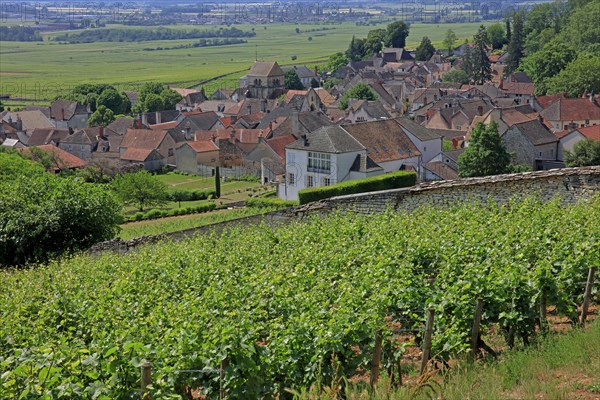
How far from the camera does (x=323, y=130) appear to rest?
45844 mm

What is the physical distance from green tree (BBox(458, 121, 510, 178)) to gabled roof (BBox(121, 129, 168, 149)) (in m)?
34.2

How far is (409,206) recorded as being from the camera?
24844 mm

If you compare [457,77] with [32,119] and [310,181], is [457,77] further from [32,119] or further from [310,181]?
[310,181]

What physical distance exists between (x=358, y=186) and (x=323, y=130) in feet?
25.8

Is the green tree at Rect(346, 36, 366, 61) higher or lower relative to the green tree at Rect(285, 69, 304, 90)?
higher

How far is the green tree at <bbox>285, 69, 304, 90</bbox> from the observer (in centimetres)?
12419

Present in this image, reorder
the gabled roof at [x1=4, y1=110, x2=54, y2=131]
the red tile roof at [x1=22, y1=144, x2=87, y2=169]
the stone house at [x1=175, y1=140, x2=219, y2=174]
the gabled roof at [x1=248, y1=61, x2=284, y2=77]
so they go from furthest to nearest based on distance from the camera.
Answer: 1. the gabled roof at [x1=248, y1=61, x2=284, y2=77]
2. the gabled roof at [x1=4, y1=110, x2=54, y2=131]
3. the stone house at [x1=175, y1=140, x2=219, y2=174]
4. the red tile roof at [x1=22, y1=144, x2=87, y2=169]

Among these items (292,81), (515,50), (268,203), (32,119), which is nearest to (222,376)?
(268,203)

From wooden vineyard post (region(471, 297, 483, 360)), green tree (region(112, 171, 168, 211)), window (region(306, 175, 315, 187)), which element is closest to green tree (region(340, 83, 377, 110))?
green tree (region(112, 171, 168, 211))

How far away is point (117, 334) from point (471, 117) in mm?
72596

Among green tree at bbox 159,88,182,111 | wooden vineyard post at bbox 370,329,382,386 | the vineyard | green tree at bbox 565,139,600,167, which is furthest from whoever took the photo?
green tree at bbox 159,88,182,111

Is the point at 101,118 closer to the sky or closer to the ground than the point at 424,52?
closer to the ground

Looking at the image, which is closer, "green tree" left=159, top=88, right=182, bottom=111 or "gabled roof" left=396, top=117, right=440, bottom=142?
"gabled roof" left=396, top=117, right=440, bottom=142

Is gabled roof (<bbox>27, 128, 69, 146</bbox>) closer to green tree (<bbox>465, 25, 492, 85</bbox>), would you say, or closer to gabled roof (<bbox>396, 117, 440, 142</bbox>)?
gabled roof (<bbox>396, 117, 440, 142</bbox>)
